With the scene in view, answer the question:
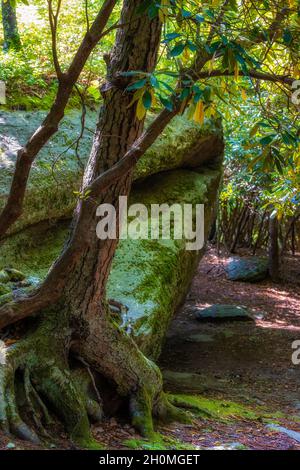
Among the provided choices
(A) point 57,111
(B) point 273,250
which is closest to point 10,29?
(A) point 57,111

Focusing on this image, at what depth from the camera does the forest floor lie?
482 cm

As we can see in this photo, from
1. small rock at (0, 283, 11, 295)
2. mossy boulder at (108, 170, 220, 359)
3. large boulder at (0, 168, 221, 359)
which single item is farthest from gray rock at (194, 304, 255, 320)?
small rock at (0, 283, 11, 295)

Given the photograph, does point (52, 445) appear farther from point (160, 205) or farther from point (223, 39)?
point (160, 205)

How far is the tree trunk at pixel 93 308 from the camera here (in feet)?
13.9

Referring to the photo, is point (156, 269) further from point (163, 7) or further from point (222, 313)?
point (163, 7)

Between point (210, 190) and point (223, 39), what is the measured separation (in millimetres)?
6313

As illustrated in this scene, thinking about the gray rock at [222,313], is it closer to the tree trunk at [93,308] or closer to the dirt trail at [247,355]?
the dirt trail at [247,355]

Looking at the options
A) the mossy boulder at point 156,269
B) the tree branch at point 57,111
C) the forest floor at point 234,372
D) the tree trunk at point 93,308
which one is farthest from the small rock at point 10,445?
the mossy boulder at point 156,269

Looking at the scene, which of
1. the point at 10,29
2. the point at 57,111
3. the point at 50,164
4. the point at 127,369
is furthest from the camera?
the point at 10,29

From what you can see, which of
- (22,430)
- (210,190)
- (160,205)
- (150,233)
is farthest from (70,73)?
(210,190)

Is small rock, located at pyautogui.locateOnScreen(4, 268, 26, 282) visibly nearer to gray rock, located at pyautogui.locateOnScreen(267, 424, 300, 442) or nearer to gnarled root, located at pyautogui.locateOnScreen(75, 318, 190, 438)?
gnarled root, located at pyautogui.locateOnScreen(75, 318, 190, 438)

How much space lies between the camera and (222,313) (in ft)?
36.5

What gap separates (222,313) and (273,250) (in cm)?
380
